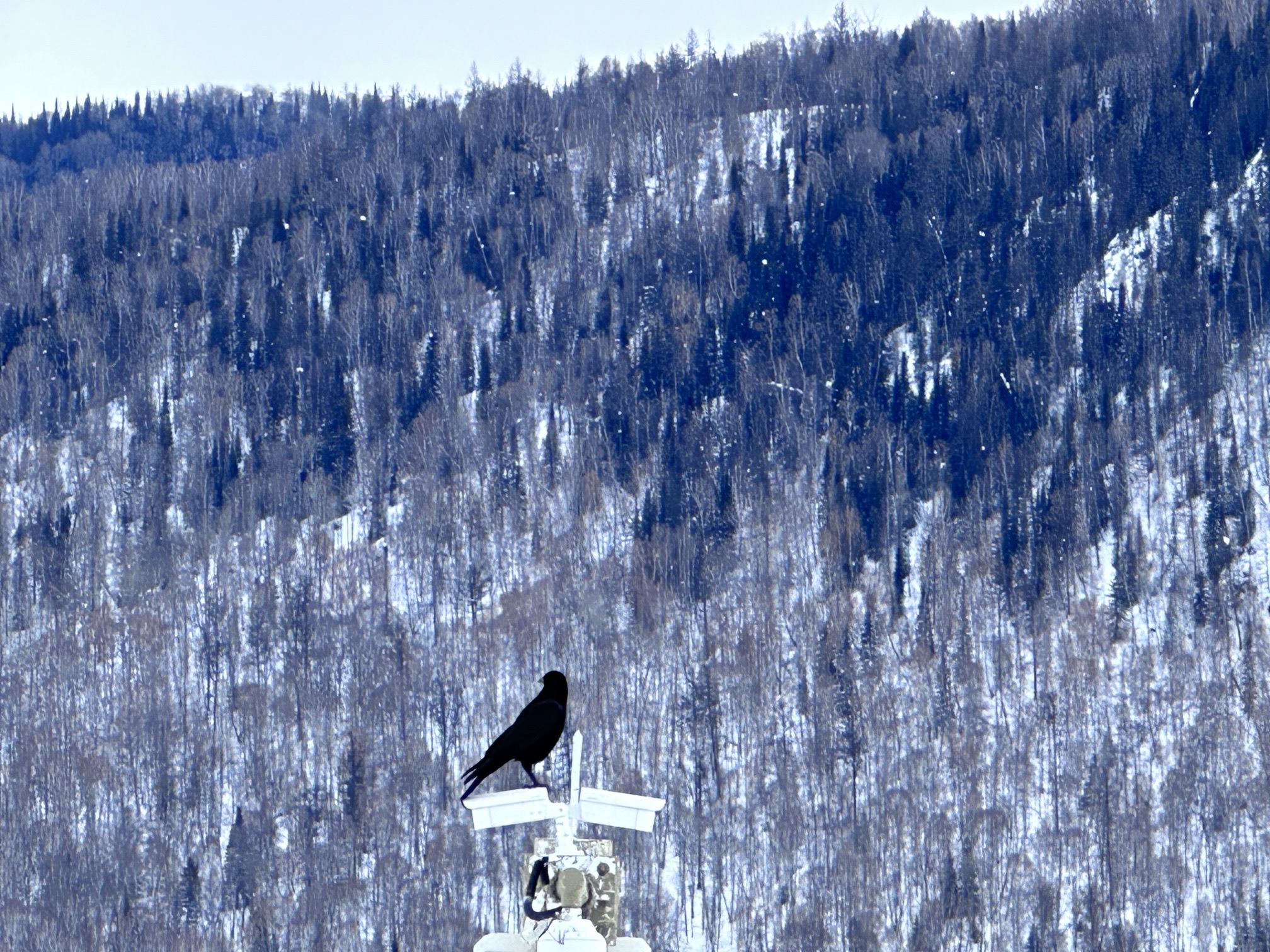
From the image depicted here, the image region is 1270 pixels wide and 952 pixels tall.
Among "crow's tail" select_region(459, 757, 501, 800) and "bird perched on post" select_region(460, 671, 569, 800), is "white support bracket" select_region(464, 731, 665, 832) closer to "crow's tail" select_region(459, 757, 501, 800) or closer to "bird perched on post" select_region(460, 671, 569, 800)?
"crow's tail" select_region(459, 757, 501, 800)

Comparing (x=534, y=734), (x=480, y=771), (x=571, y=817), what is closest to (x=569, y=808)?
(x=571, y=817)

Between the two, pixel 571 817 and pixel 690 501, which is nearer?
pixel 571 817

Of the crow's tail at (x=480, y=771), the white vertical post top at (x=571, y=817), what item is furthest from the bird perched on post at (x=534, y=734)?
the white vertical post top at (x=571, y=817)

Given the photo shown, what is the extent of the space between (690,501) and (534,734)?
10599cm

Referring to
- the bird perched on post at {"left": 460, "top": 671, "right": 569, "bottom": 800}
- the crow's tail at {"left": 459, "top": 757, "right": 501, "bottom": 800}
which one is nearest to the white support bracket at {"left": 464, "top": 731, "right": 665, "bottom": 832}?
the crow's tail at {"left": 459, "top": 757, "right": 501, "bottom": 800}

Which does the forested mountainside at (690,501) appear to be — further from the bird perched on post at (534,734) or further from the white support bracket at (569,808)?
the white support bracket at (569,808)

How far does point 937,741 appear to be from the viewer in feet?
319

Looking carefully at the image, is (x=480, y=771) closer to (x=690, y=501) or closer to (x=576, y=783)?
(x=576, y=783)

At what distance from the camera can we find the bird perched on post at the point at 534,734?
11.8 meters

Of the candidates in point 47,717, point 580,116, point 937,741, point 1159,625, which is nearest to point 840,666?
point 937,741

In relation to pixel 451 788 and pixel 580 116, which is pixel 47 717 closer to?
pixel 451 788

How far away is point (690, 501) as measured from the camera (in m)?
118

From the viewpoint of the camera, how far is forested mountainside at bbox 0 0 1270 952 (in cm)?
9206

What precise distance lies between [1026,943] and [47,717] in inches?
1901
